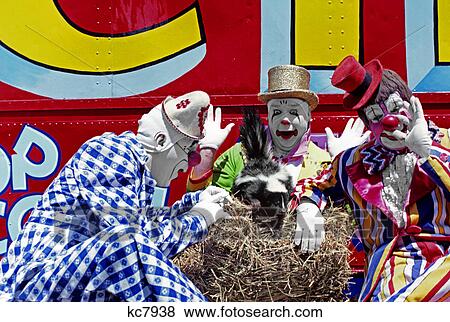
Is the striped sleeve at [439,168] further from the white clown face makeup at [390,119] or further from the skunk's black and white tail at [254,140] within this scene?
the skunk's black and white tail at [254,140]

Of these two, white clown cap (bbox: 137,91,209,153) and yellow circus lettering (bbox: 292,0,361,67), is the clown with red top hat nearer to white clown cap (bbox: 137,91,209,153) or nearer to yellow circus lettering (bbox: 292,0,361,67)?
white clown cap (bbox: 137,91,209,153)

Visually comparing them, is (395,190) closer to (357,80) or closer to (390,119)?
(390,119)

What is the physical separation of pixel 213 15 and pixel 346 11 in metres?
0.71

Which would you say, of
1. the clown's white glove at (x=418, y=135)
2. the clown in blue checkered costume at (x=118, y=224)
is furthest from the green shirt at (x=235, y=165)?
the clown's white glove at (x=418, y=135)

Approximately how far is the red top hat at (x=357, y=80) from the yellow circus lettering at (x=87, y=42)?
125 cm

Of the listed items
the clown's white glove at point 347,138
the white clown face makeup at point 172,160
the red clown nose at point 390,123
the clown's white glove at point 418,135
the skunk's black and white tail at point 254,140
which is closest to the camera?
the clown's white glove at point 418,135

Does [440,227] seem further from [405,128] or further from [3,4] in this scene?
[3,4]

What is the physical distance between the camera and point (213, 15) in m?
4.30

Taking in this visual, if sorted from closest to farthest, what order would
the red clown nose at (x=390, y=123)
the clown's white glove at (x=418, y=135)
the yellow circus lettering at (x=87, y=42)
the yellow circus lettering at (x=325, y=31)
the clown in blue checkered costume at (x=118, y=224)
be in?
1. the clown in blue checkered costume at (x=118, y=224)
2. the clown's white glove at (x=418, y=135)
3. the red clown nose at (x=390, y=123)
4. the yellow circus lettering at (x=325, y=31)
5. the yellow circus lettering at (x=87, y=42)

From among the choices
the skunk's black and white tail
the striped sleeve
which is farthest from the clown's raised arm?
the striped sleeve

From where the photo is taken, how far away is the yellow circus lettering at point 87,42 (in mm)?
4324

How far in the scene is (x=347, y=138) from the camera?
12.7 feet

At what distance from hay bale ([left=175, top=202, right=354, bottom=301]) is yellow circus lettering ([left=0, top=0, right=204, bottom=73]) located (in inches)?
53.6
